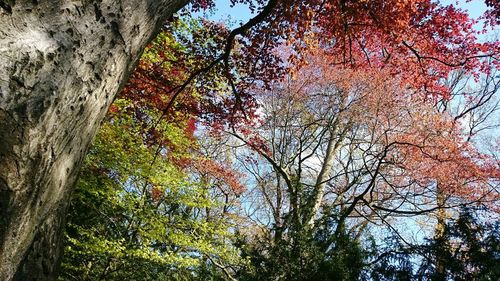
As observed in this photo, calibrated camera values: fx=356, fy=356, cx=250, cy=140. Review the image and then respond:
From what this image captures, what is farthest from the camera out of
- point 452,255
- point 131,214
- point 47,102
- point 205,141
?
point 205,141

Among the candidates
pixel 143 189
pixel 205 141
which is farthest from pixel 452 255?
pixel 205 141

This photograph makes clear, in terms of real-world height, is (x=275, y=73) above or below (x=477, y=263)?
above

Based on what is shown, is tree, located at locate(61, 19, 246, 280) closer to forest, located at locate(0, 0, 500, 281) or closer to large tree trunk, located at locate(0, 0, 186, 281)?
forest, located at locate(0, 0, 500, 281)

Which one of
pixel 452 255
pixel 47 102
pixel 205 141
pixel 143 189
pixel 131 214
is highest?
pixel 205 141

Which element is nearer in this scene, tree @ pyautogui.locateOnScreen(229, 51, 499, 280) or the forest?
the forest

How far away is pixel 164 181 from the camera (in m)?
6.40

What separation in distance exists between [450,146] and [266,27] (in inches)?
196

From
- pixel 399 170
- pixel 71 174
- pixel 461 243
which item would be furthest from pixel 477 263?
pixel 399 170

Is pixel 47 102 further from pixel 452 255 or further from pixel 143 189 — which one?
pixel 143 189

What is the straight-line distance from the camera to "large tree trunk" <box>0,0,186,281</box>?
3.53 ft

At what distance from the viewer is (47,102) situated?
115cm

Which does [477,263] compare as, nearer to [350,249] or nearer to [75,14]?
[350,249]

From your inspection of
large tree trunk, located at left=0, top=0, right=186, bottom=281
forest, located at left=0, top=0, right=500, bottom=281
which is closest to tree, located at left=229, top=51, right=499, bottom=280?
forest, located at left=0, top=0, right=500, bottom=281

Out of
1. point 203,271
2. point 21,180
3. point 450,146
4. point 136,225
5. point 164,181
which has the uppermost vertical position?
point 450,146
